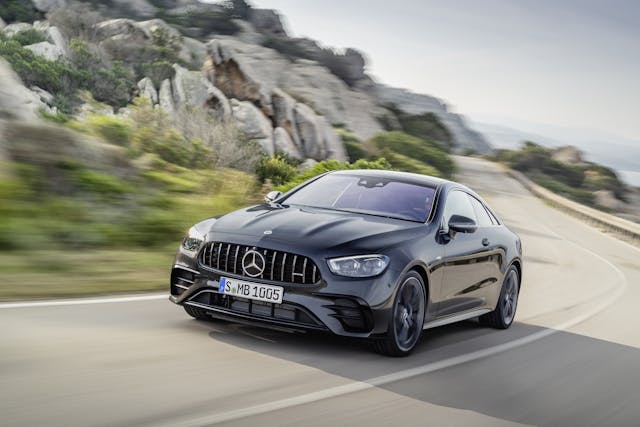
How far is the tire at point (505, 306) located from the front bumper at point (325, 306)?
286cm

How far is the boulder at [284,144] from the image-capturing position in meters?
39.3

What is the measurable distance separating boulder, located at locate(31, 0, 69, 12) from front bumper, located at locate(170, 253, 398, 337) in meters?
77.3

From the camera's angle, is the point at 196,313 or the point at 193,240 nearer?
the point at 193,240

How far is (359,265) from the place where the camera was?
6.23m

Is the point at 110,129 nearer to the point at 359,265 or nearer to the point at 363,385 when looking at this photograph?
the point at 359,265

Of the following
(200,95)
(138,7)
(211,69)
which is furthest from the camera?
(138,7)

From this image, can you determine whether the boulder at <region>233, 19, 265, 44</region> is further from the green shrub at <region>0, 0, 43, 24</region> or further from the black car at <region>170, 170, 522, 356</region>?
the black car at <region>170, 170, 522, 356</region>

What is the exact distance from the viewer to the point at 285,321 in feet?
20.3

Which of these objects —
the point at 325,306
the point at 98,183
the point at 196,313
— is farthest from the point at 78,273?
the point at 325,306

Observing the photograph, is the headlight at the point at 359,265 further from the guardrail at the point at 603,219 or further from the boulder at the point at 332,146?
the boulder at the point at 332,146

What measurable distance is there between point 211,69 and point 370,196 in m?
35.8

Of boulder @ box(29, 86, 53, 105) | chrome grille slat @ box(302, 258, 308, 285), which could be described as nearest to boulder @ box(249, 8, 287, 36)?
boulder @ box(29, 86, 53, 105)

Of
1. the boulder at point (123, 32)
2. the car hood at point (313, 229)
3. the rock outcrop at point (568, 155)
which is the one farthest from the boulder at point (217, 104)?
the rock outcrop at point (568, 155)

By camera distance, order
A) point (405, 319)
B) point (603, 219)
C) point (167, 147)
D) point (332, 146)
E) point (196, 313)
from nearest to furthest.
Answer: point (405, 319) → point (196, 313) → point (167, 147) → point (603, 219) → point (332, 146)
